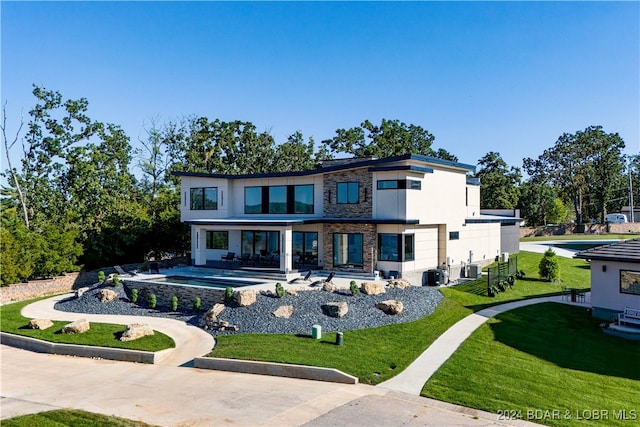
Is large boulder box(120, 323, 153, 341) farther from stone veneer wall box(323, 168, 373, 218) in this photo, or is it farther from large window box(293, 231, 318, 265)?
stone veneer wall box(323, 168, 373, 218)

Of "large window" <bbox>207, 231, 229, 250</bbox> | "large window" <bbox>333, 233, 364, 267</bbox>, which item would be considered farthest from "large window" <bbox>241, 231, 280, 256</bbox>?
"large window" <bbox>333, 233, 364, 267</bbox>

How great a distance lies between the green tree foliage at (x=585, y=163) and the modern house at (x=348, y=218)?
137 feet

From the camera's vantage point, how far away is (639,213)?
254 ft

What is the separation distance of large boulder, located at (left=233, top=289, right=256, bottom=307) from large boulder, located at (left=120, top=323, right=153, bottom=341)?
3.76m

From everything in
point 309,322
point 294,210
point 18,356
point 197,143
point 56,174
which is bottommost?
point 18,356

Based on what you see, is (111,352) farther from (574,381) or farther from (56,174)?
(56,174)

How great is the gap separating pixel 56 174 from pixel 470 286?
3786 centimetres

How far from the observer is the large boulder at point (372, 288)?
20.8 meters

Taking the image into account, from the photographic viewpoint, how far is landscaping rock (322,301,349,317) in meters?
18.4

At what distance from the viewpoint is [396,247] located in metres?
24.5

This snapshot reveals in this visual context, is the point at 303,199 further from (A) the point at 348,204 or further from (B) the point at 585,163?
(B) the point at 585,163

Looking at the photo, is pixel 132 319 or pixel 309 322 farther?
pixel 132 319

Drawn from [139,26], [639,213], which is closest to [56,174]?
[139,26]

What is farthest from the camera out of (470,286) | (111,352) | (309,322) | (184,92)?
(184,92)
